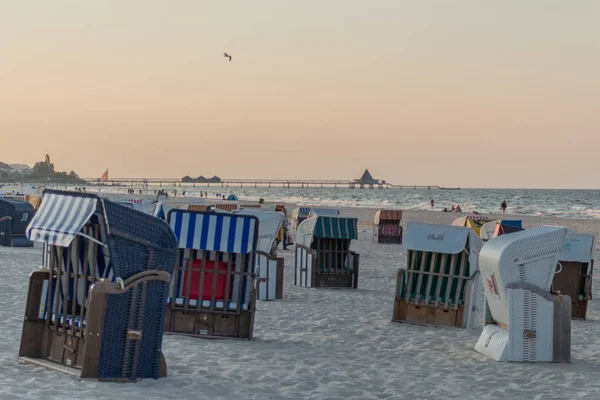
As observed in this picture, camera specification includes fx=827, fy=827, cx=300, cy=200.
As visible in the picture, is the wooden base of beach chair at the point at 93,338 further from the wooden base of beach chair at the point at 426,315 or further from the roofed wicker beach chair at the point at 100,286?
the wooden base of beach chair at the point at 426,315

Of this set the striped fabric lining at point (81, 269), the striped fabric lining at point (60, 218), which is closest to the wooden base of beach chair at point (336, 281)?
the striped fabric lining at point (81, 269)

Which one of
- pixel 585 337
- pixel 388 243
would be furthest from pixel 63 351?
pixel 388 243

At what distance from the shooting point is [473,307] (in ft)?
34.3

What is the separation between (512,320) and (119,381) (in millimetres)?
3968

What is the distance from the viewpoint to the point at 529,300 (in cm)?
824

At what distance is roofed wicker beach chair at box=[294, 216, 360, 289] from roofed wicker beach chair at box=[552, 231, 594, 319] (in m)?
3.96

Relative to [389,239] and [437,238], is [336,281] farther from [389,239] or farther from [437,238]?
[389,239]

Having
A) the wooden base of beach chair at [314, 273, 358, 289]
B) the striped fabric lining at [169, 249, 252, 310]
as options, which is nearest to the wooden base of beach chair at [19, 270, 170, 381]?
the striped fabric lining at [169, 249, 252, 310]

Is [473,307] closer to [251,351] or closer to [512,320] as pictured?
[512,320]

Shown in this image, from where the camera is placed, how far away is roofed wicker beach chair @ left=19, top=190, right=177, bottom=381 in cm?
619

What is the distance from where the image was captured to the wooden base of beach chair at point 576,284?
1177 cm

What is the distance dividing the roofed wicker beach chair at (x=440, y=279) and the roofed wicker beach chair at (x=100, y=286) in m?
4.49

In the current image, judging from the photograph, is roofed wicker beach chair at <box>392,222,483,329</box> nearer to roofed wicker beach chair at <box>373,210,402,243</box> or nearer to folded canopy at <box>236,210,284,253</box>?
folded canopy at <box>236,210,284,253</box>

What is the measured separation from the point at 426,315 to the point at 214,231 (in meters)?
3.31
